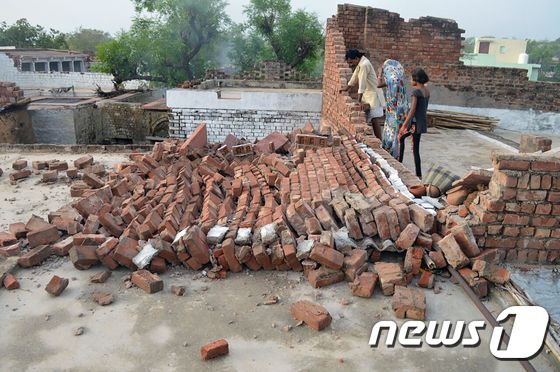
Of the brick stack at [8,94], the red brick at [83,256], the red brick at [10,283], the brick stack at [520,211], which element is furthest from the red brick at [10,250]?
the brick stack at [8,94]

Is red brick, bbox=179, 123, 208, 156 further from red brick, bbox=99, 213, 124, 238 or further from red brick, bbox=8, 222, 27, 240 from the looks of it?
red brick, bbox=8, 222, 27, 240

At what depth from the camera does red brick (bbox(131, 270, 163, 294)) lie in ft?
11.9

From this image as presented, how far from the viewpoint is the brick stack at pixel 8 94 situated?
44.1ft

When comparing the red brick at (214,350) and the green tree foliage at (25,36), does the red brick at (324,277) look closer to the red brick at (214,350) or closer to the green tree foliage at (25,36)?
the red brick at (214,350)

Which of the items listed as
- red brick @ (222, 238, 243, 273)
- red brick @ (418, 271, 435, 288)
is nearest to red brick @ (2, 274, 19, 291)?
red brick @ (222, 238, 243, 273)

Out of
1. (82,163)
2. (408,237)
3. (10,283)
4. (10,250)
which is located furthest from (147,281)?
(82,163)

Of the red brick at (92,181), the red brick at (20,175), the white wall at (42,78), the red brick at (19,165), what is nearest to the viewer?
the red brick at (92,181)

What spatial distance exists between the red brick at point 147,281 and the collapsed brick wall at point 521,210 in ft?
8.70

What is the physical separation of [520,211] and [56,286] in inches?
151

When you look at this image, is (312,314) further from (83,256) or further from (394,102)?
(394,102)

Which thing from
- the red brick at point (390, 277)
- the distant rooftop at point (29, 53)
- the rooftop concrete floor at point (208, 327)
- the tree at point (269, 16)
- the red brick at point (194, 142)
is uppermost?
the tree at point (269, 16)

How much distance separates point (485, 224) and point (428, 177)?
3.31ft

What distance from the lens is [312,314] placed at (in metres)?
3.15

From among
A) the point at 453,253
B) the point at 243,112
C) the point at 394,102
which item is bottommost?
the point at 453,253
